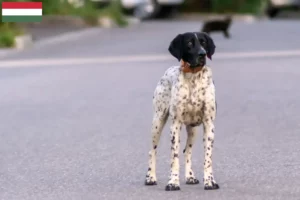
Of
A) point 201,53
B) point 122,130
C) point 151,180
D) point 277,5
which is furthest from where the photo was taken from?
point 277,5

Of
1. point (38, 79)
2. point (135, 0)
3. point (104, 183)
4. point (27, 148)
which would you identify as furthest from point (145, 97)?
point (135, 0)

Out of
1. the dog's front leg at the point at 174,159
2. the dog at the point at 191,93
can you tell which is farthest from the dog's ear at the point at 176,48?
the dog's front leg at the point at 174,159

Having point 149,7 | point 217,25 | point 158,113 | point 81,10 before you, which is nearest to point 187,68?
point 158,113

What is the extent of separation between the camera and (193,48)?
7.07 m

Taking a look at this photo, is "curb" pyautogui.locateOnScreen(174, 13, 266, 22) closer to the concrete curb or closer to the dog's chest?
the concrete curb

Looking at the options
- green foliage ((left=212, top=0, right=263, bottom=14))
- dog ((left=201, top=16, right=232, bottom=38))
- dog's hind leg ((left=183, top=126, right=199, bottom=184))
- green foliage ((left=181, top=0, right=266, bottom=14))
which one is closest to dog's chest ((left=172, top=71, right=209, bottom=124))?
dog's hind leg ((left=183, top=126, right=199, bottom=184))

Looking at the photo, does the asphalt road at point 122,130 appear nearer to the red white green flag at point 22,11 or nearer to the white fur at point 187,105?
the white fur at point 187,105

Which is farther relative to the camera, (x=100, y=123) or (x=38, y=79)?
(x=38, y=79)

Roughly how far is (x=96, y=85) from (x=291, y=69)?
3.95 meters

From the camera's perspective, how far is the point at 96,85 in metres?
16.2

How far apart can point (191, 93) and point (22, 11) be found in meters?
14.9

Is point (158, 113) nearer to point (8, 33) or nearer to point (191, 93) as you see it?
point (191, 93)

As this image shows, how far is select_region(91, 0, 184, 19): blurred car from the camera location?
44.5 m

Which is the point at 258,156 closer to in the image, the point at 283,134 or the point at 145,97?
the point at 283,134
